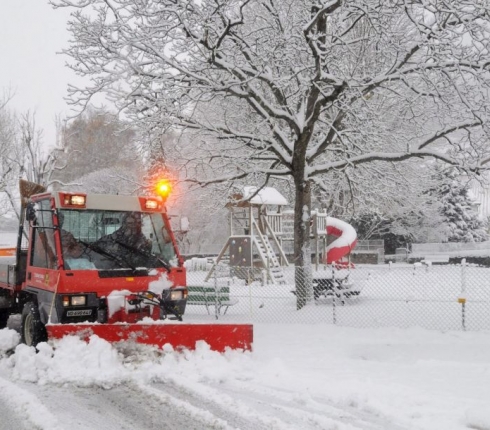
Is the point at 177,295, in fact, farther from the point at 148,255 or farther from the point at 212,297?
the point at 212,297

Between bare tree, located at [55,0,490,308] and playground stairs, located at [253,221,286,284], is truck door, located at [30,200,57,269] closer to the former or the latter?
bare tree, located at [55,0,490,308]

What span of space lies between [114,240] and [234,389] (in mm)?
2822

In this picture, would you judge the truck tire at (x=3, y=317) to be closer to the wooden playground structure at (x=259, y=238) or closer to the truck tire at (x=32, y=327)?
the truck tire at (x=32, y=327)

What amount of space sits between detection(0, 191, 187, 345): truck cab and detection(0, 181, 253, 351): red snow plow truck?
0.04 ft

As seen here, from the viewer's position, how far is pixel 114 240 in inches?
310

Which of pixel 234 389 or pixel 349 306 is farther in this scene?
pixel 349 306

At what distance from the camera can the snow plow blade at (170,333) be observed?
6652 mm

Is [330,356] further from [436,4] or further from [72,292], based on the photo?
[436,4]

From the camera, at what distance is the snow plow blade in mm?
6652

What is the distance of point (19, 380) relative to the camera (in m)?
6.58

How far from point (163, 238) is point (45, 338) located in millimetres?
2144

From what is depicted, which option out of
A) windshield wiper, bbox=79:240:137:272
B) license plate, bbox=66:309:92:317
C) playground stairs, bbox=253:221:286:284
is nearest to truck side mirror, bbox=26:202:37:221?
windshield wiper, bbox=79:240:137:272

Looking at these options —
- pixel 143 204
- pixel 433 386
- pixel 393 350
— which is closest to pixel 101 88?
pixel 143 204

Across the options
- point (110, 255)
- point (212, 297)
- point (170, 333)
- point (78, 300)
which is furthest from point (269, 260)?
point (78, 300)
